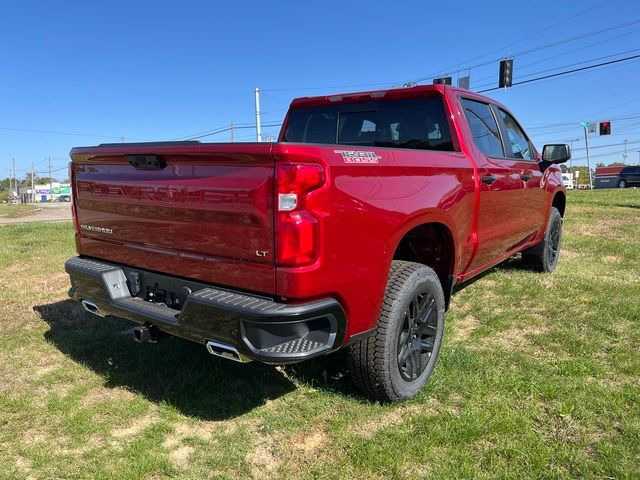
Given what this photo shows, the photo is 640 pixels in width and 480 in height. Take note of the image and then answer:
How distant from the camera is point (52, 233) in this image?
421 inches

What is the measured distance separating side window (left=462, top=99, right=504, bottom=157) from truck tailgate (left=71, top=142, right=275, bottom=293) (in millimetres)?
2322

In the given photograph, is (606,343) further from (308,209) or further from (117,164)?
(117,164)

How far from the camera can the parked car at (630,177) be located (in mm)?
37281

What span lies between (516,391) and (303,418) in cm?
135

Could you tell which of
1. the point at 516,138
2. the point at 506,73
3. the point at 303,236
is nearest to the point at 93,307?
the point at 303,236

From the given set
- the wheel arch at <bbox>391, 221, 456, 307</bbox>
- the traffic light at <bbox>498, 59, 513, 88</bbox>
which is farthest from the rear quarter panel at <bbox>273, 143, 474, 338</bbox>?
the traffic light at <bbox>498, 59, 513, 88</bbox>

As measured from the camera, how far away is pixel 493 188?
4125 mm

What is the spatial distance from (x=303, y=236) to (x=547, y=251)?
15.0ft

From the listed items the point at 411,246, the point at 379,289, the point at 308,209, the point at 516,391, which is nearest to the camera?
the point at 308,209

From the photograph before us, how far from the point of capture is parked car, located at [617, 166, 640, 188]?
122 feet

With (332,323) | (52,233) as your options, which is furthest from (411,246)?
(52,233)

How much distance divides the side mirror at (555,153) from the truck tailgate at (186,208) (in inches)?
A: 165

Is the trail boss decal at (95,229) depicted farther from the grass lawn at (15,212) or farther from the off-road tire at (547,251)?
the grass lawn at (15,212)

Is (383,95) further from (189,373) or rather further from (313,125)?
(189,373)
